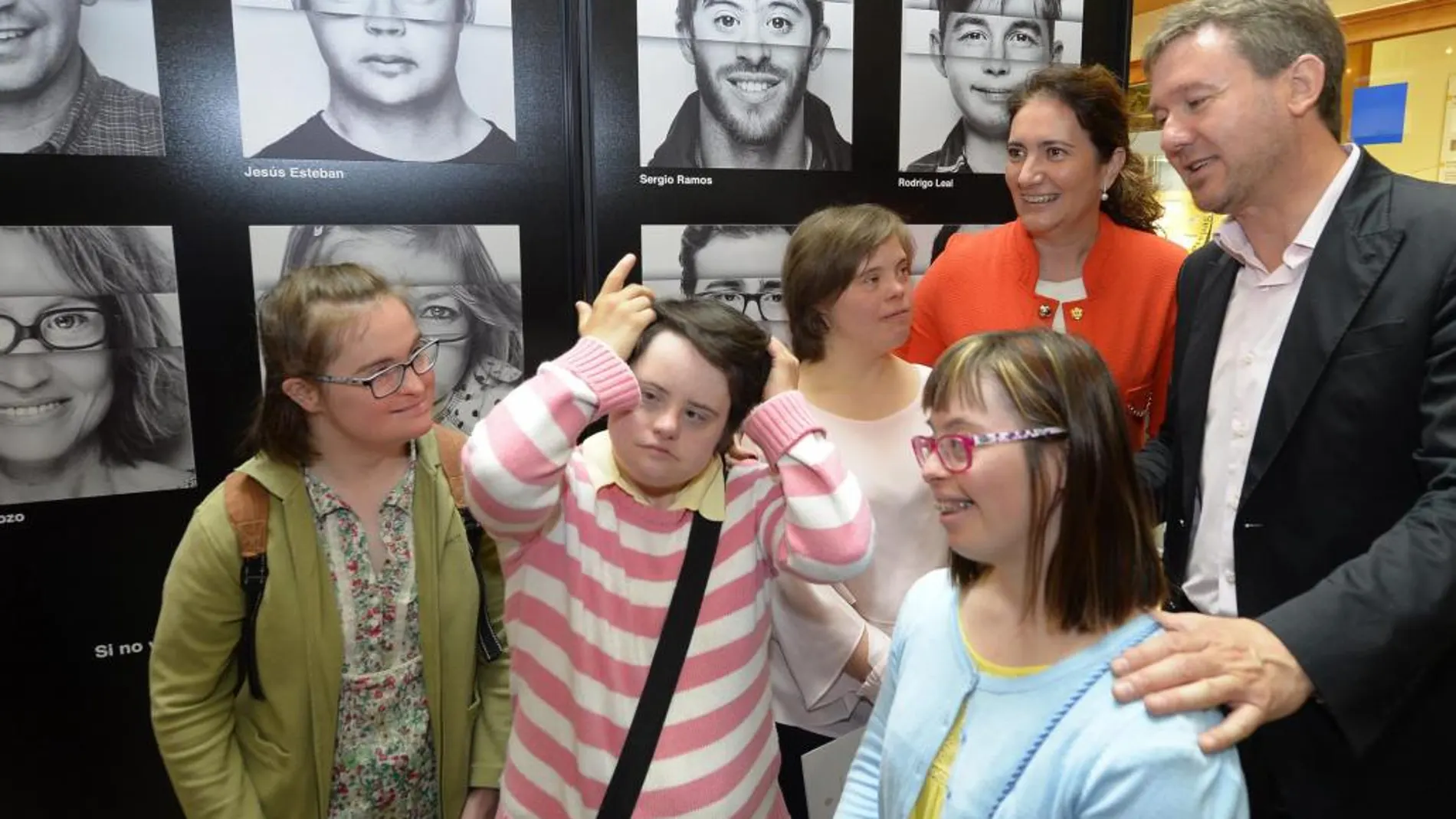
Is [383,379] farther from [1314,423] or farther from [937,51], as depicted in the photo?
[937,51]

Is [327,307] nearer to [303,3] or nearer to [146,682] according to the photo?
→ [303,3]

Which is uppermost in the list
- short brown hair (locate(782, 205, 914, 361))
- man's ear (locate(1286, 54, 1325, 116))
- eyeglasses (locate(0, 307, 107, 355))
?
man's ear (locate(1286, 54, 1325, 116))

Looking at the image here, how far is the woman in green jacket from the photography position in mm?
1819

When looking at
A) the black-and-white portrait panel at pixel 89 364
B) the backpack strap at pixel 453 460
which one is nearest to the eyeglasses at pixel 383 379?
the backpack strap at pixel 453 460

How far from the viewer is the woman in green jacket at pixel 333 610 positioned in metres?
1.82

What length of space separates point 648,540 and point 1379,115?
264 inches

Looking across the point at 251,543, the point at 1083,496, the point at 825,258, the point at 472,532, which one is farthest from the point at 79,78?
the point at 1083,496

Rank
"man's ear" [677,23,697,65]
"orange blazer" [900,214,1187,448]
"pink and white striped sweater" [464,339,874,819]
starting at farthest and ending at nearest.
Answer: "man's ear" [677,23,697,65]
"orange blazer" [900,214,1187,448]
"pink and white striped sweater" [464,339,874,819]

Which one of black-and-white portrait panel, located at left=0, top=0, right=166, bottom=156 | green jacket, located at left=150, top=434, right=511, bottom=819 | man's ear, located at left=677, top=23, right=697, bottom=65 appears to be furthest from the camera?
man's ear, located at left=677, top=23, right=697, bottom=65

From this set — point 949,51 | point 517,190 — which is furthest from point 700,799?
point 949,51

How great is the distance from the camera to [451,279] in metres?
2.54

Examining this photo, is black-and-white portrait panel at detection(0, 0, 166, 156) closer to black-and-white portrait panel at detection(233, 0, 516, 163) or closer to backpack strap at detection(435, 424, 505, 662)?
black-and-white portrait panel at detection(233, 0, 516, 163)

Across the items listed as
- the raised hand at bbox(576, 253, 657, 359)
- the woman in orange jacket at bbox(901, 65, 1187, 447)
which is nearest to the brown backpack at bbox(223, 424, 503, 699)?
the raised hand at bbox(576, 253, 657, 359)

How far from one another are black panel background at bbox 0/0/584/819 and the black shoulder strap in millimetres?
1335
